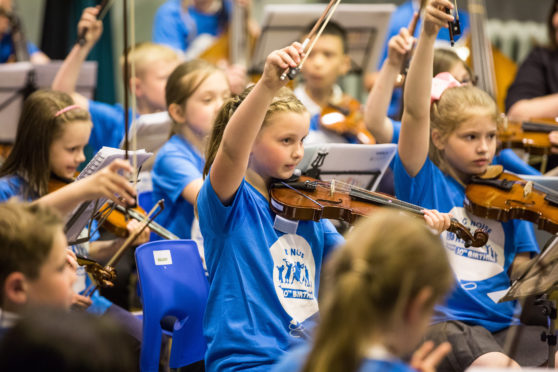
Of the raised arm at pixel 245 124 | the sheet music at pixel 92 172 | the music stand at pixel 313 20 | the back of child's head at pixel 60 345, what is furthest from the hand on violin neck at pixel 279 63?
the music stand at pixel 313 20

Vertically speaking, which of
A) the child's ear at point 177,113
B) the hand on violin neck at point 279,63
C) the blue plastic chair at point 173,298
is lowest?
the blue plastic chair at point 173,298

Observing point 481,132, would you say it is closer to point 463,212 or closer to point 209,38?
point 463,212

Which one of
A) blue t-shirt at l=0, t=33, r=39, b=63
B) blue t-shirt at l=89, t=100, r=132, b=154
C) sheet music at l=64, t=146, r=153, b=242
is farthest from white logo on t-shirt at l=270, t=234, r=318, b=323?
blue t-shirt at l=0, t=33, r=39, b=63

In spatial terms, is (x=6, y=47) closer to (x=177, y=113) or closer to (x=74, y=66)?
(x=74, y=66)

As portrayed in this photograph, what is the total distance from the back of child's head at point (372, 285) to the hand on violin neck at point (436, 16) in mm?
929

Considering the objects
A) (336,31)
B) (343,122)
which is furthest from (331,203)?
(336,31)

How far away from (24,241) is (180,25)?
3815 millimetres

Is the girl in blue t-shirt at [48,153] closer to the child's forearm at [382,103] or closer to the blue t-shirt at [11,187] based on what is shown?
the blue t-shirt at [11,187]

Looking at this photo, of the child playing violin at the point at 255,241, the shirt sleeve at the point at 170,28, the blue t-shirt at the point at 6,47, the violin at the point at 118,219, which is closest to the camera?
the child playing violin at the point at 255,241

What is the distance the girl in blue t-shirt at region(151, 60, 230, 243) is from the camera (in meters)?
2.71

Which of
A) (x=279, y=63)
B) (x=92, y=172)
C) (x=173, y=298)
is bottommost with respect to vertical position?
(x=173, y=298)

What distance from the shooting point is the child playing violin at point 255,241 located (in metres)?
1.75

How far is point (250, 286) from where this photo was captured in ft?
6.16

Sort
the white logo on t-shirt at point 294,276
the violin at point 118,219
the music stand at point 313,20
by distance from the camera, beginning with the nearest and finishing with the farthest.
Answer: the white logo on t-shirt at point 294,276 → the violin at point 118,219 → the music stand at point 313,20
